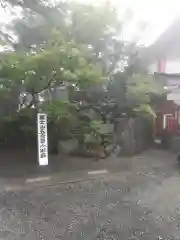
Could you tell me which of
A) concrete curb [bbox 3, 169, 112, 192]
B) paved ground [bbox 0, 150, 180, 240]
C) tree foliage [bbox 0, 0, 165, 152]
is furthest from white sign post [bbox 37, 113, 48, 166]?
paved ground [bbox 0, 150, 180, 240]

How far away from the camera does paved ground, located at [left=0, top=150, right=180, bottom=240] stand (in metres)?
3.62

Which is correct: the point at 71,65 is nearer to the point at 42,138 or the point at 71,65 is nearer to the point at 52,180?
the point at 42,138

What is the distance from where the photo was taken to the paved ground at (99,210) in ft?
11.9

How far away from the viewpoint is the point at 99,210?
420cm

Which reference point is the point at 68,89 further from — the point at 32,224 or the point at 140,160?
the point at 32,224

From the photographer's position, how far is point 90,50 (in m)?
7.51

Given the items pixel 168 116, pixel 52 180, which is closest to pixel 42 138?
pixel 52 180

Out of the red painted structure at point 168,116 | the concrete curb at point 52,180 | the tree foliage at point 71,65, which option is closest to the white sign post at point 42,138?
the tree foliage at point 71,65

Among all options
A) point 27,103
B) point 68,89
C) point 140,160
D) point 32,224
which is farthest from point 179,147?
point 32,224

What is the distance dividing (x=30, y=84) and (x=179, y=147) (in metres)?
4.08

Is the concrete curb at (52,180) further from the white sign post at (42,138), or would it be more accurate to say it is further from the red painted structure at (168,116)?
the red painted structure at (168,116)

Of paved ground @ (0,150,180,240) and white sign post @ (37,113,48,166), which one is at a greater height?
white sign post @ (37,113,48,166)

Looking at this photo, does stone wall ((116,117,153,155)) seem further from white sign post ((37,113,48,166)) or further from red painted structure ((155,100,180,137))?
white sign post ((37,113,48,166))

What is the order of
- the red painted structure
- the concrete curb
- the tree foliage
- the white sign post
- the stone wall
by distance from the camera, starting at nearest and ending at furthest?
the concrete curb
the tree foliage
the white sign post
the stone wall
the red painted structure
